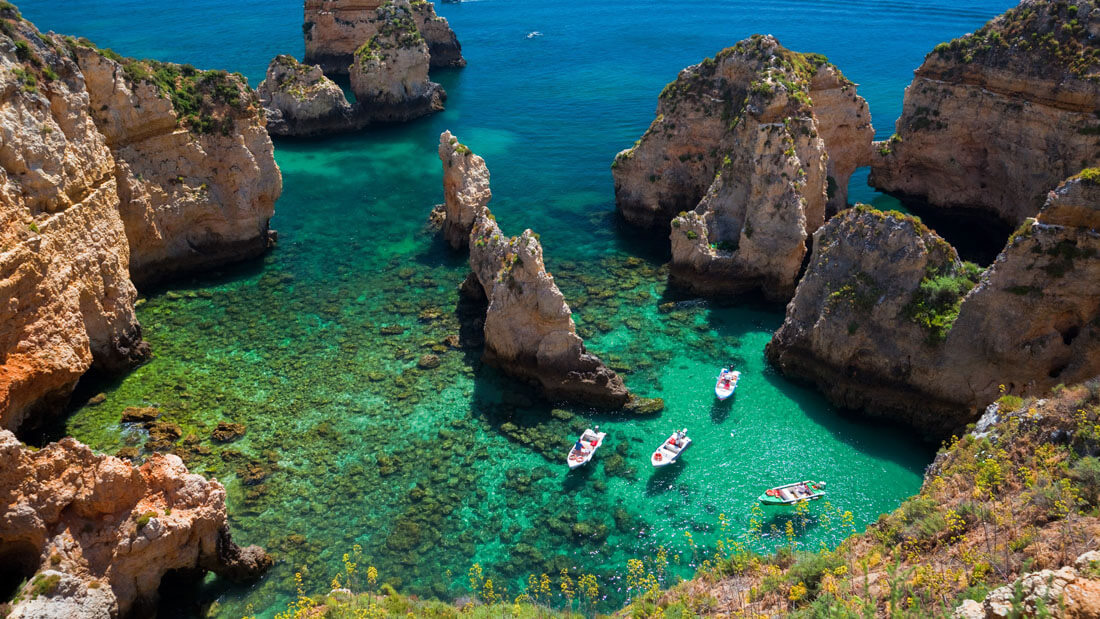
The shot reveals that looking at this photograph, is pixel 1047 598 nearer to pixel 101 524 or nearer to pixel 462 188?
pixel 101 524

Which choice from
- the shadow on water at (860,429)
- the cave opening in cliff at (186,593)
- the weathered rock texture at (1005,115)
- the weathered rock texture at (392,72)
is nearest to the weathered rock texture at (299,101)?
the weathered rock texture at (392,72)

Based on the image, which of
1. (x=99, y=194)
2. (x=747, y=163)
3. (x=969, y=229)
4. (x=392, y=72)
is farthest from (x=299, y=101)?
(x=969, y=229)

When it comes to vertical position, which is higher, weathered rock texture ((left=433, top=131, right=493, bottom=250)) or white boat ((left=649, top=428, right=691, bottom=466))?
weathered rock texture ((left=433, top=131, right=493, bottom=250))

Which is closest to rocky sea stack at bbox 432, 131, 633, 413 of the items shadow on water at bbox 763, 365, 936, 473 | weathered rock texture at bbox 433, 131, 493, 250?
shadow on water at bbox 763, 365, 936, 473

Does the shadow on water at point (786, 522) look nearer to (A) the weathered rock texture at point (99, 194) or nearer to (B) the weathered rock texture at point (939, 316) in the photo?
(B) the weathered rock texture at point (939, 316)

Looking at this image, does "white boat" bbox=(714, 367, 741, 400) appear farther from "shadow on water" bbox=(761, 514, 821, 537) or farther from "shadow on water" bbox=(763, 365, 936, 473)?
"shadow on water" bbox=(761, 514, 821, 537)
